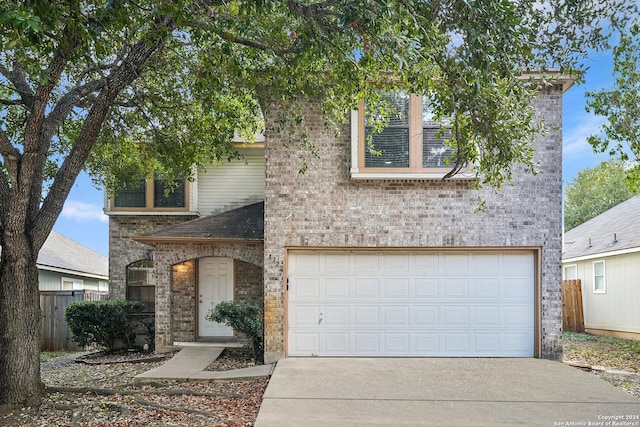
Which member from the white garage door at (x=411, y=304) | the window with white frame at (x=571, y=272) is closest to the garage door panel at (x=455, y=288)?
the white garage door at (x=411, y=304)

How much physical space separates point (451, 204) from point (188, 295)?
6767 mm

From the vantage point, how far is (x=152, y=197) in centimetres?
1448

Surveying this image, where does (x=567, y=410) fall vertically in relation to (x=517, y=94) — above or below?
below

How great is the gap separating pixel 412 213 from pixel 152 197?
778 cm

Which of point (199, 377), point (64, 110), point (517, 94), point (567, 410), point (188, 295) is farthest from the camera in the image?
point (188, 295)

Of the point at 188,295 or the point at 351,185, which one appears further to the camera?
the point at 188,295

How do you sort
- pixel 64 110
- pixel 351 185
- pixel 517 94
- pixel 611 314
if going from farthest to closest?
pixel 611 314, pixel 351 185, pixel 64 110, pixel 517 94

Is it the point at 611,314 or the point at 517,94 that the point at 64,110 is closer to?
the point at 517,94

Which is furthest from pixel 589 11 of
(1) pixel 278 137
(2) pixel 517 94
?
(1) pixel 278 137

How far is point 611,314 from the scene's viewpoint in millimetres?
16531

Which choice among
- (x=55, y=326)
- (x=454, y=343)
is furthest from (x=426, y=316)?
(x=55, y=326)

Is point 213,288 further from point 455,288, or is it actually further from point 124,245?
point 455,288

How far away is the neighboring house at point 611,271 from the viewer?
15422 mm

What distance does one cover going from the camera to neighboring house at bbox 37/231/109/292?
18.3 meters
